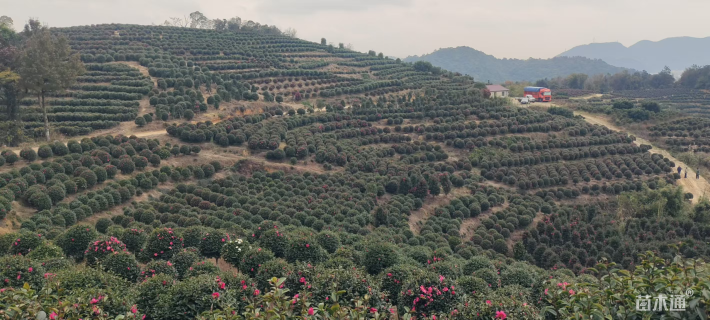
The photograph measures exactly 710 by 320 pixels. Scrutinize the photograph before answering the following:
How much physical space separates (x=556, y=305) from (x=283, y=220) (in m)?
19.8

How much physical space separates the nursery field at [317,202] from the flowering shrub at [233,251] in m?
0.08

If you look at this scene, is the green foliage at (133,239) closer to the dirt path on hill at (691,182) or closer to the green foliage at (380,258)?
the green foliage at (380,258)

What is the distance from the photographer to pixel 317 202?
3103 centimetres

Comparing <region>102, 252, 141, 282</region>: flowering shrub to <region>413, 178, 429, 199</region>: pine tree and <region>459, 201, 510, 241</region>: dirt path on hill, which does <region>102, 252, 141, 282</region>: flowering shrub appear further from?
<region>413, 178, 429, 199</region>: pine tree

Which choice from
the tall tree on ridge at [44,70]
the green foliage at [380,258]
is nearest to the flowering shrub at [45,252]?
the green foliage at [380,258]

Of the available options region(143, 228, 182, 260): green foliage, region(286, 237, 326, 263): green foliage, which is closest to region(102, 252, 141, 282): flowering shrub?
region(143, 228, 182, 260): green foliage

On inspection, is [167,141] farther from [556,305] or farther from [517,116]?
[517,116]

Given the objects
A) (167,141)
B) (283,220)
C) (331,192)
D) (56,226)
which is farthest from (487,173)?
(56,226)

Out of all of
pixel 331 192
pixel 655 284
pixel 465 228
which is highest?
pixel 655 284

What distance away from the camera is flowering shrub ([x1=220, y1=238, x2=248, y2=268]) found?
1567 cm

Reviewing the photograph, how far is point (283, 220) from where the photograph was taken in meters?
26.0

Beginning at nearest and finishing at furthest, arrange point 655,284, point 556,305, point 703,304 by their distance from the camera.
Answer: point 703,304
point 655,284
point 556,305

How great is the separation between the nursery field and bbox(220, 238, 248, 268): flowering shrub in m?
0.08

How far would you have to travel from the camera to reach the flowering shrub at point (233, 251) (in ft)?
51.4
